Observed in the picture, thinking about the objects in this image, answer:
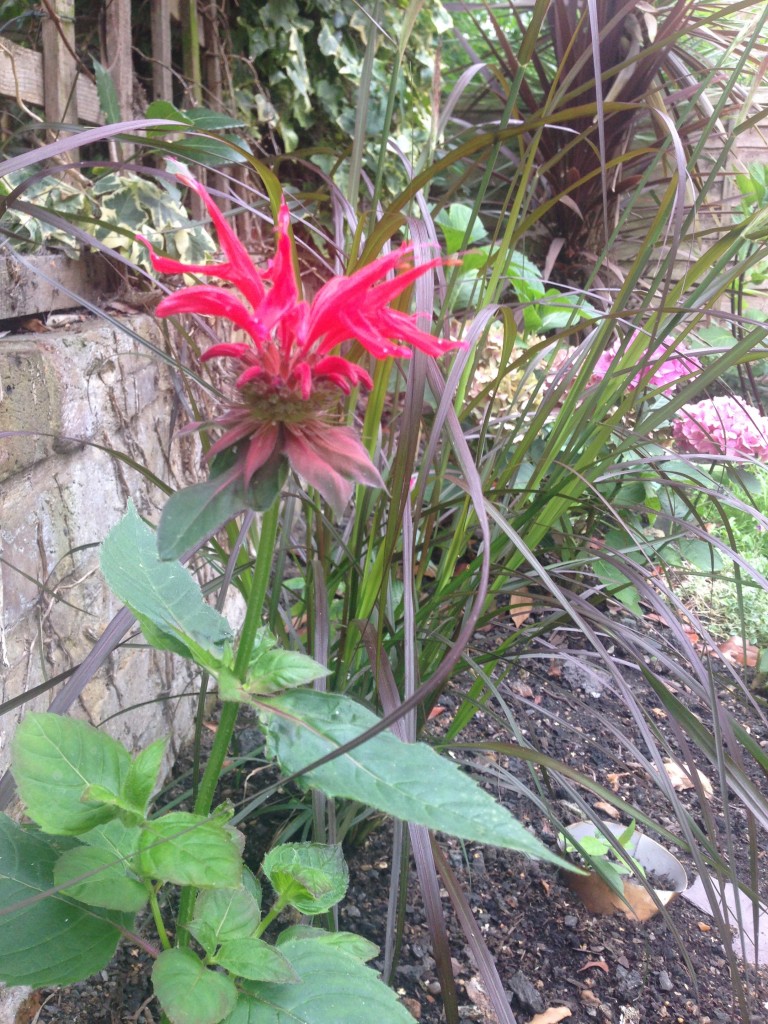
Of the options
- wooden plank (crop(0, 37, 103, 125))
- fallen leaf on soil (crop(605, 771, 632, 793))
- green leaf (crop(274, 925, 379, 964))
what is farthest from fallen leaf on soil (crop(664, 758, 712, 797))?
wooden plank (crop(0, 37, 103, 125))

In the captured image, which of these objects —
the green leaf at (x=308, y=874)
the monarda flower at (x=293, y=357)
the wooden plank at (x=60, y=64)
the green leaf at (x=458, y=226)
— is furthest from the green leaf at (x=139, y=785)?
the green leaf at (x=458, y=226)

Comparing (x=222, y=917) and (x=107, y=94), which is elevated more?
(x=107, y=94)

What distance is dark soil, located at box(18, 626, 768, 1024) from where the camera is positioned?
2.66 ft

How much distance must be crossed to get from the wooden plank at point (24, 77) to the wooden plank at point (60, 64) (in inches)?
0.5

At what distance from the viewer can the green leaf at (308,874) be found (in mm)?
562

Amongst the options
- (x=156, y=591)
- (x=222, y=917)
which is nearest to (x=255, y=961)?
(x=222, y=917)

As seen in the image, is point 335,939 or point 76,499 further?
point 76,499

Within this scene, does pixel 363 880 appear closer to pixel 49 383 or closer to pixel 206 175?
pixel 49 383

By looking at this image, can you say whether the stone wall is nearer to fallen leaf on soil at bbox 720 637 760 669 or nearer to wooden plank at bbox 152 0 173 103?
wooden plank at bbox 152 0 173 103

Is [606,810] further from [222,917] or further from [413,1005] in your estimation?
[222,917]

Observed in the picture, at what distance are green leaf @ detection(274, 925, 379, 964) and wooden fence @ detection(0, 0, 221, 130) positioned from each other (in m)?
0.92

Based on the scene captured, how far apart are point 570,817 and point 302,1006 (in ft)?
2.40

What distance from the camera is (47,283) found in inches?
41.2

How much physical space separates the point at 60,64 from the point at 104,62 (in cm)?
17
